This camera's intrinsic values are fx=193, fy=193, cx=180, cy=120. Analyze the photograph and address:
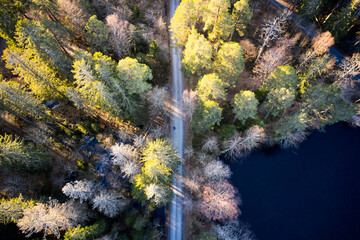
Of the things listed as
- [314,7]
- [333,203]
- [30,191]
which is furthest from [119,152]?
[314,7]

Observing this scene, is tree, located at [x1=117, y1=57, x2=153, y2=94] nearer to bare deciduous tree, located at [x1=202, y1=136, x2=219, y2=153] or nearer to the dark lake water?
bare deciduous tree, located at [x1=202, y1=136, x2=219, y2=153]

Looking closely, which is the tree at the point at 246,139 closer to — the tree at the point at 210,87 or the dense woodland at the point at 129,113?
the dense woodland at the point at 129,113

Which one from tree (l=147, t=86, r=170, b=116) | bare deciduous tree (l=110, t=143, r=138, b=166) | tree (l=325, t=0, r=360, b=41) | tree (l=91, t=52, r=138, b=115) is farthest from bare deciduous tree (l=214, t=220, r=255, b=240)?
tree (l=325, t=0, r=360, b=41)

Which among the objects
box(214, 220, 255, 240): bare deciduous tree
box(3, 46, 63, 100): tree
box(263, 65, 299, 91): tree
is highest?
box(263, 65, 299, 91): tree

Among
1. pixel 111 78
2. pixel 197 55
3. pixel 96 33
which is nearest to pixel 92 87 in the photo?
pixel 111 78

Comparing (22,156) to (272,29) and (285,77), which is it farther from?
(272,29)

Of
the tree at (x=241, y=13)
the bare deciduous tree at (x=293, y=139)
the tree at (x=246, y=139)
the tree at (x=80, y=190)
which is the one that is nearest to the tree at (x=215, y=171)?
the tree at (x=246, y=139)
